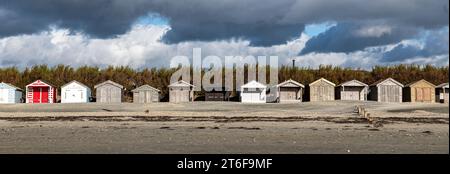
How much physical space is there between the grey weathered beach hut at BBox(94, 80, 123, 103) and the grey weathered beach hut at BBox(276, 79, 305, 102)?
676 inches

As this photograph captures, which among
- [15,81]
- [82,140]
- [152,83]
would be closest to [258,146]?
[82,140]

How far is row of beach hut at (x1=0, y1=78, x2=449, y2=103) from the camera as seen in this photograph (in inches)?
2317

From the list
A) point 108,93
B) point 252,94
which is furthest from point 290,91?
point 108,93

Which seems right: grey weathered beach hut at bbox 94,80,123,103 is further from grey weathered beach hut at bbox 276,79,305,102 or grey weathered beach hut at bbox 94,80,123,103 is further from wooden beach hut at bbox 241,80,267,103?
grey weathered beach hut at bbox 276,79,305,102

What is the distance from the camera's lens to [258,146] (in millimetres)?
15844

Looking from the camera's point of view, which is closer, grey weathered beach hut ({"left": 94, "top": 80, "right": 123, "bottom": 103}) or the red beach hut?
grey weathered beach hut ({"left": 94, "top": 80, "right": 123, "bottom": 103})

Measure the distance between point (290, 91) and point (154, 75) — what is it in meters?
18.8

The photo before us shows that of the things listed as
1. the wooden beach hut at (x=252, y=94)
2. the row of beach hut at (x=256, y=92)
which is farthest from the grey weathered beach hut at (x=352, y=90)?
the wooden beach hut at (x=252, y=94)

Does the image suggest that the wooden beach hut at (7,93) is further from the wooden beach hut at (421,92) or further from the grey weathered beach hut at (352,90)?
the wooden beach hut at (421,92)

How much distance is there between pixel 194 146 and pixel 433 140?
8043mm

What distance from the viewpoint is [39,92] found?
6084 centimetres

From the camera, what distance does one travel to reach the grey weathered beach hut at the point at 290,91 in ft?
193

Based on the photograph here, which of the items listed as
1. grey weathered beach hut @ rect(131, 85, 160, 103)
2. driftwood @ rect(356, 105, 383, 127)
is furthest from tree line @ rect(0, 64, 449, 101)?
driftwood @ rect(356, 105, 383, 127)
